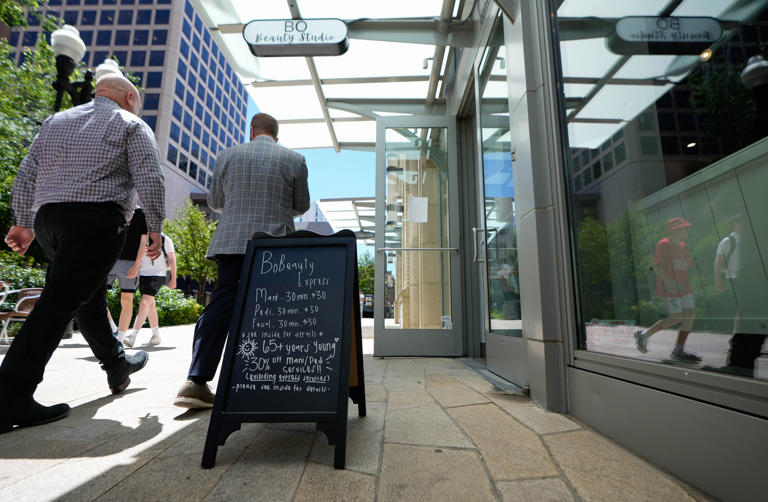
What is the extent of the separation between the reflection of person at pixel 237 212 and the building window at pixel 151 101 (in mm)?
40115

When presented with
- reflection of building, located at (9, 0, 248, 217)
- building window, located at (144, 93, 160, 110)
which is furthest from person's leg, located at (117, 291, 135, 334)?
building window, located at (144, 93, 160, 110)

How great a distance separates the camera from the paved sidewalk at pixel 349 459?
132 centimetres

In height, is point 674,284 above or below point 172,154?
below

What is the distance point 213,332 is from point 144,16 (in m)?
50.3

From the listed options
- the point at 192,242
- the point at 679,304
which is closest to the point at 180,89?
the point at 192,242

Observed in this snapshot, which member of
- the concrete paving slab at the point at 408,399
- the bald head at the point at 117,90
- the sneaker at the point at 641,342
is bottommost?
the concrete paving slab at the point at 408,399

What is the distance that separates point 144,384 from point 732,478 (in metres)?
3.47

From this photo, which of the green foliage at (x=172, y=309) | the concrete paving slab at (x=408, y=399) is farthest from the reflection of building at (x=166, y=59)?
the concrete paving slab at (x=408, y=399)

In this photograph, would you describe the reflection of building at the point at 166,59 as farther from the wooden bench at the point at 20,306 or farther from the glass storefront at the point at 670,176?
the glass storefront at the point at 670,176

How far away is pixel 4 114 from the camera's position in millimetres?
9469

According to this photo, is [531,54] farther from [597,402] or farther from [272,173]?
[597,402]

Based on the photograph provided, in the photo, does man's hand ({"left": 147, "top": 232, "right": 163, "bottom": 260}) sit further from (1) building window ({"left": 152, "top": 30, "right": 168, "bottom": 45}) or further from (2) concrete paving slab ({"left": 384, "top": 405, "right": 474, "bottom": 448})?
(1) building window ({"left": 152, "top": 30, "right": 168, "bottom": 45})

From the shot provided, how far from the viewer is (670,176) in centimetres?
196

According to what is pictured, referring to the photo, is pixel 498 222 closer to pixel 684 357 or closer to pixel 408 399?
pixel 408 399
